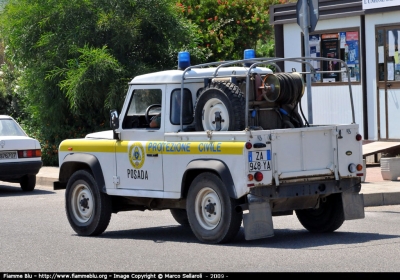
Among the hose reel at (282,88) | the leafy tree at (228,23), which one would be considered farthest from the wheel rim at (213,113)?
the leafy tree at (228,23)

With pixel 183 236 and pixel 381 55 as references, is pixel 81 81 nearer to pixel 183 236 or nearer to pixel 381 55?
pixel 381 55

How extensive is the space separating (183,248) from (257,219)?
944 millimetres

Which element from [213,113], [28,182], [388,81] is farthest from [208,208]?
[388,81]

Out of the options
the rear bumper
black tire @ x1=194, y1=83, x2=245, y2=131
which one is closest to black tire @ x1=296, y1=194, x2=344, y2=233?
black tire @ x1=194, y1=83, x2=245, y2=131

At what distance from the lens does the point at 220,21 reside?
25922mm

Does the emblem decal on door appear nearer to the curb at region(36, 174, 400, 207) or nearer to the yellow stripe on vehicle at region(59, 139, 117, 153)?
the yellow stripe on vehicle at region(59, 139, 117, 153)

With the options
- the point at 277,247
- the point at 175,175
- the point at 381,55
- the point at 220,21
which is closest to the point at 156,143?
the point at 175,175

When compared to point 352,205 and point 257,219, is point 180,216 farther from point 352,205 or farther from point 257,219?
point 352,205

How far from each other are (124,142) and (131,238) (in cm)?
122

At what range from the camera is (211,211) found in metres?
9.48

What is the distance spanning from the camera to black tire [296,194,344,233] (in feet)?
33.2

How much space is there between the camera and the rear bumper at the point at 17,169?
53.6 feet

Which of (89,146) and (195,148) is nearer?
(195,148)

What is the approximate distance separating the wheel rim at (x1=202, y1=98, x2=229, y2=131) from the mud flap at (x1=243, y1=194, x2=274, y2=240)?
1.01 meters
